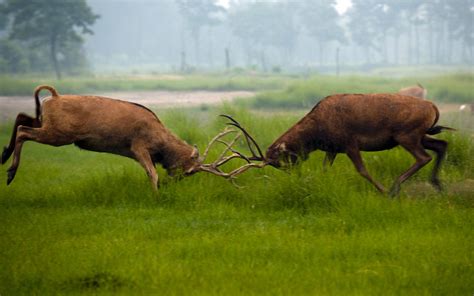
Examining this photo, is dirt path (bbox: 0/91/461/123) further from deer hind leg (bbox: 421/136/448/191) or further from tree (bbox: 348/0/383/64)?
tree (bbox: 348/0/383/64)

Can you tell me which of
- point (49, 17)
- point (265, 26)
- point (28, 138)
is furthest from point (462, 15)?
point (28, 138)

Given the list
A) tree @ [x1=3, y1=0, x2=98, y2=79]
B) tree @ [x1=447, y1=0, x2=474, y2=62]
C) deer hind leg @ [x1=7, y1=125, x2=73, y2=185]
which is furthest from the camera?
tree @ [x1=447, y1=0, x2=474, y2=62]

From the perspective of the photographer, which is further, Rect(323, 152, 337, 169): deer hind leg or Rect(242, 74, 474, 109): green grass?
Rect(242, 74, 474, 109): green grass

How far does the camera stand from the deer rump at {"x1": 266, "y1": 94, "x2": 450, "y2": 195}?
9000 millimetres

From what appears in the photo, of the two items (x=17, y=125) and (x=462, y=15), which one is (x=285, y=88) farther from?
(x=462, y=15)

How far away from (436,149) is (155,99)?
21795mm

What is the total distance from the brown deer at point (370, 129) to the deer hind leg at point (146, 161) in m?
1.53

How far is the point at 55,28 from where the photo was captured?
135ft

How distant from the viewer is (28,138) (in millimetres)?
8867

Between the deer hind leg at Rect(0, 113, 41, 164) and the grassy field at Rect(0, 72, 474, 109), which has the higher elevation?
the deer hind leg at Rect(0, 113, 41, 164)

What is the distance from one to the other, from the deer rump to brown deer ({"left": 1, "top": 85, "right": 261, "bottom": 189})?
1.01 m

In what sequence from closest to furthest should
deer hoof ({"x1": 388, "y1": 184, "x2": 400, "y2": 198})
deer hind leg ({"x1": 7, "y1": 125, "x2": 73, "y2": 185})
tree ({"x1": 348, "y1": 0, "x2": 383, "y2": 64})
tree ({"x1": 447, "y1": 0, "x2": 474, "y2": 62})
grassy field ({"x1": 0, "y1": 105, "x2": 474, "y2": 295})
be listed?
grassy field ({"x1": 0, "y1": 105, "x2": 474, "y2": 295}) < deer hind leg ({"x1": 7, "y1": 125, "x2": 73, "y2": 185}) < deer hoof ({"x1": 388, "y1": 184, "x2": 400, "y2": 198}) < tree ({"x1": 447, "y1": 0, "x2": 474, "y2": 62}) < tree ({"x1": 348, "y1": 0, "x2": 383, "y2": 64})

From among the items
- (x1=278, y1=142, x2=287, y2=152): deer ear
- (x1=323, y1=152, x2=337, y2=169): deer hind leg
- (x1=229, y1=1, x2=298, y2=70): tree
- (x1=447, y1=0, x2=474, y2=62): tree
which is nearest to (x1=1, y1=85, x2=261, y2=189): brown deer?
(x1=278, y1=142, x2=287, y2=152): deer ear

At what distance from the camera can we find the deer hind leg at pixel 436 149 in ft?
30.5
